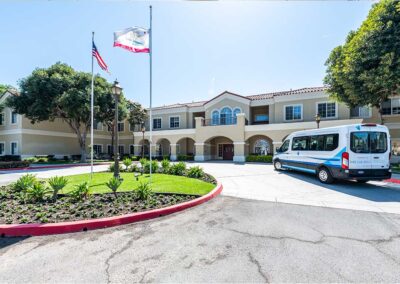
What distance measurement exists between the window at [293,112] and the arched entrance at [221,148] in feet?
25.6

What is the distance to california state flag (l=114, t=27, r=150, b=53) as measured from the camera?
867cm

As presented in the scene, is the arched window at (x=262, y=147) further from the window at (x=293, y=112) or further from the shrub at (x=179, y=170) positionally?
the shrub at (x=179, y=170)

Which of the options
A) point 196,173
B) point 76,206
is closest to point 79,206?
point 76,206

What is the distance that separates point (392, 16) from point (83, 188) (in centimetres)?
1799

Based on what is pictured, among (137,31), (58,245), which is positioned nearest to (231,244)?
(58,245)

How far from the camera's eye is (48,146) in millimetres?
25734

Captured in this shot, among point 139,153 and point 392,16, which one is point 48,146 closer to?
point 139,153

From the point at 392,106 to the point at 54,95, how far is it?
1388 inches

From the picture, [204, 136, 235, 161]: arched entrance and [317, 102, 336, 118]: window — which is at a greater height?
[317, 102, 336, 118]: window

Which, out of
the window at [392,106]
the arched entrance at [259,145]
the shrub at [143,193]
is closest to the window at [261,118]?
the arched entrance at [259,145]

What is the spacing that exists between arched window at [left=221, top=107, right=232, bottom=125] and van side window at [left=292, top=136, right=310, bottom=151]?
45.1 ft

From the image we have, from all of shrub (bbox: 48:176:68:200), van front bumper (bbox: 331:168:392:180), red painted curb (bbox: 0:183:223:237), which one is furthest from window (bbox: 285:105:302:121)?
shrub (bbox: 48:176:68:200)

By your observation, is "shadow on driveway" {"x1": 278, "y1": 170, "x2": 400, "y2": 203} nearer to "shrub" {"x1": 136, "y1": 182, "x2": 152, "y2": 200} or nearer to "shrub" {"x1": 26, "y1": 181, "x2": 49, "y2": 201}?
"shrub" {"x1": 136, "y1": 182, "x2": 152, "y2": 200}

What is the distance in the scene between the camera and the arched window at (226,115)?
26.0m
